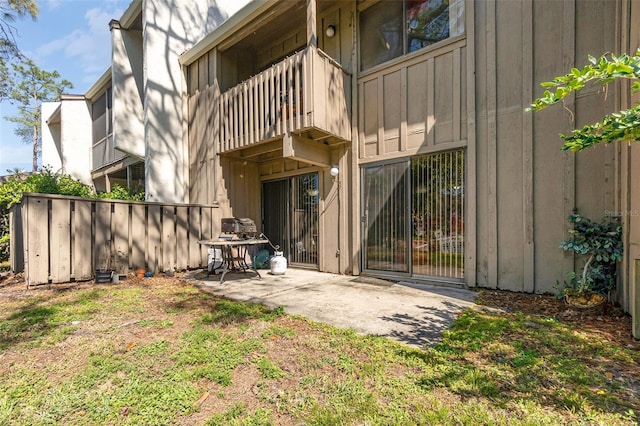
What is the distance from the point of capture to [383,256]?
5.55m

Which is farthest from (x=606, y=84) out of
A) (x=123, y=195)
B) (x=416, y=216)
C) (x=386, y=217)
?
(x=123, y=195)

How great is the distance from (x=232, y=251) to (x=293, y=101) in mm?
3625

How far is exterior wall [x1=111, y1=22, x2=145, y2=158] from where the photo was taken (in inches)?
324

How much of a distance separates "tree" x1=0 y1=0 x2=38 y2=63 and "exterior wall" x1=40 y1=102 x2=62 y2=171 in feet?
32.4

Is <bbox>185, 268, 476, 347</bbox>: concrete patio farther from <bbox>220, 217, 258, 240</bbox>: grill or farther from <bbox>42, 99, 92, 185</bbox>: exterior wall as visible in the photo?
<bbox>42, 99, 92, 185</bbox>: exterior wall

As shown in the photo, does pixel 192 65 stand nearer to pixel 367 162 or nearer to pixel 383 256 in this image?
pixel 367 162

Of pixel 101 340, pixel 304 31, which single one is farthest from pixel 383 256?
pixel 304 31

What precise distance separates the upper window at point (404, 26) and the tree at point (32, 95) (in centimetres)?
2063

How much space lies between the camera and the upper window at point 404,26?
16.0 feet

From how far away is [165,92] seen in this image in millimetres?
7574

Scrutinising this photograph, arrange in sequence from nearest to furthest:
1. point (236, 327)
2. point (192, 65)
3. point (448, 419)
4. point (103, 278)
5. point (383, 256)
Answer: point (448, 419) → point (236, 327) → point (103, 278) → point (383, 256) → point (192, 65)

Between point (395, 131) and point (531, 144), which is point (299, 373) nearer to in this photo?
point (531, 144)

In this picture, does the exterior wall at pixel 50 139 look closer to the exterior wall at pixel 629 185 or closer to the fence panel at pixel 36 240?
the fence panel at pixel 36 240

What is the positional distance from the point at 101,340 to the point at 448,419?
9.96 ft
